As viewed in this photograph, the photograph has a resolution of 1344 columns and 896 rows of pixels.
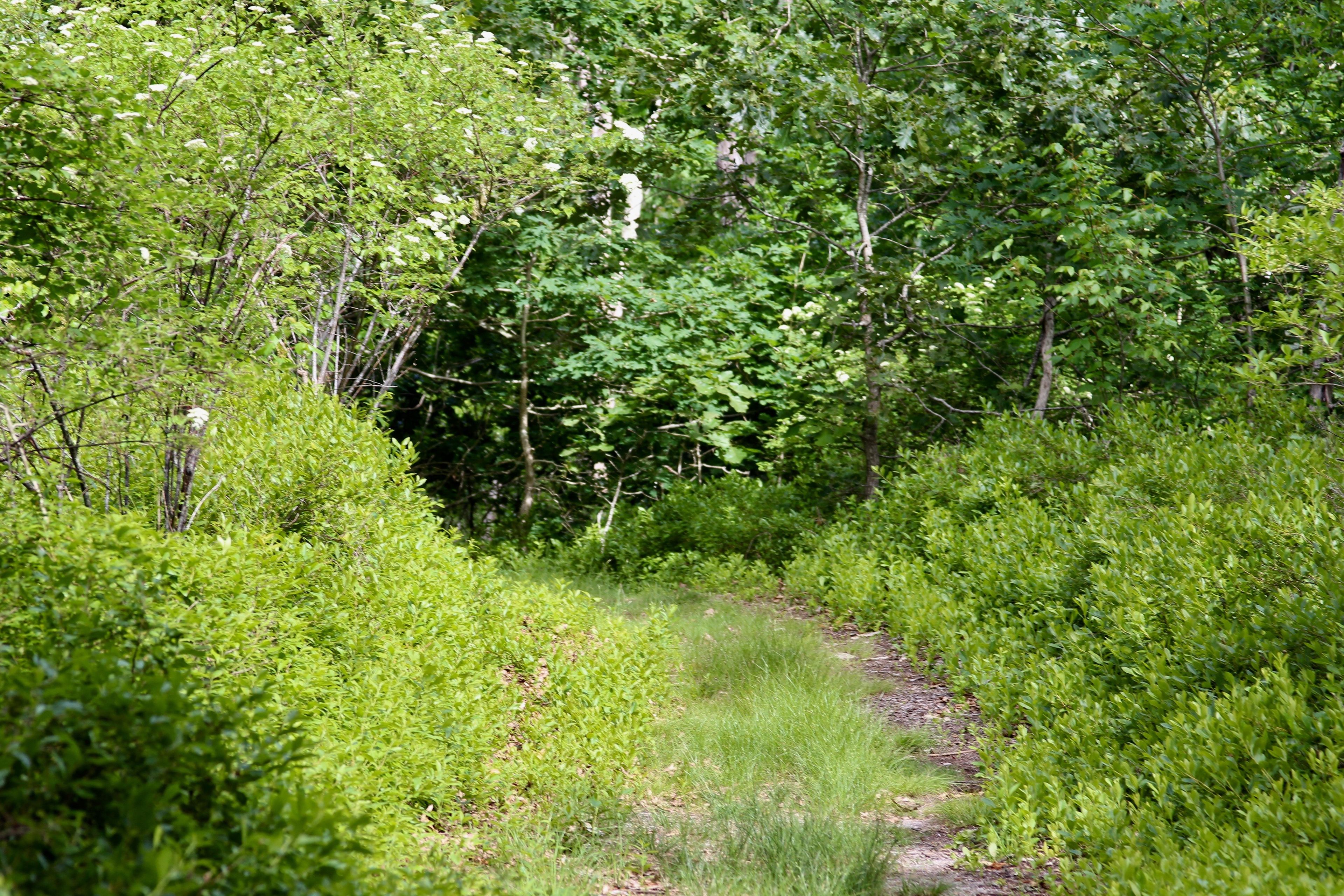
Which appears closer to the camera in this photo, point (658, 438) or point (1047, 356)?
point (1047, 356)

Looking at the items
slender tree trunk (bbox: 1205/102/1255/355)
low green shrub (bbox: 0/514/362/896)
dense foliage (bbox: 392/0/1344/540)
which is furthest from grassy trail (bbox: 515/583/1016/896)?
slender tree trunk (bbox: 1205/102/1255/355)

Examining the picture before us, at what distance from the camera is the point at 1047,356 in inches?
402

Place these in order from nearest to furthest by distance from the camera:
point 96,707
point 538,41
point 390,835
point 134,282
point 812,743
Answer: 1. point 96,707
2. point 390,835
3. point 134,282
4. point 812,743
5. point 538,41

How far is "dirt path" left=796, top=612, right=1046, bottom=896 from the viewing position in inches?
176

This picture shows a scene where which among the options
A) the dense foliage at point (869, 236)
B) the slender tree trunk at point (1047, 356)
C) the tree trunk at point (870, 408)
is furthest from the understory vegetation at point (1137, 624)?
the dense foliage at point (869, 236)

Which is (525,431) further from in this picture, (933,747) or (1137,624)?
(1137,624)

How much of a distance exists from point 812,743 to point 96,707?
413cm

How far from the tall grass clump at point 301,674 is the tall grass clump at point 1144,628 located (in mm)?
2114

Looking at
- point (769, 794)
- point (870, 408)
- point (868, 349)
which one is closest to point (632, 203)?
point (868, 349)

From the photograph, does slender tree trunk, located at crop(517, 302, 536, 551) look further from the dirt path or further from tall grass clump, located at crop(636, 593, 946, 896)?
tall grass clump, located at crop(636, 593, 946, 896)

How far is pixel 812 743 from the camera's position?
571 cm

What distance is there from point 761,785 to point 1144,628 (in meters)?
2.19

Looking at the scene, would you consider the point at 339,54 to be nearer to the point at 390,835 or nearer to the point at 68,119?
the point at 68,119

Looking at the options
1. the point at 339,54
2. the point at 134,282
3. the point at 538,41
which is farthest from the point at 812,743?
the point at 538,41
